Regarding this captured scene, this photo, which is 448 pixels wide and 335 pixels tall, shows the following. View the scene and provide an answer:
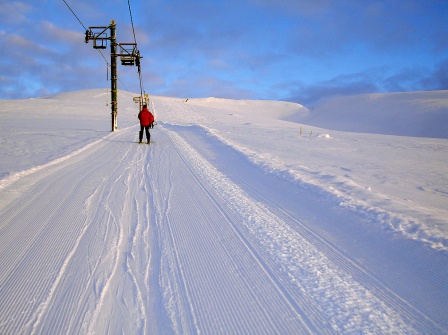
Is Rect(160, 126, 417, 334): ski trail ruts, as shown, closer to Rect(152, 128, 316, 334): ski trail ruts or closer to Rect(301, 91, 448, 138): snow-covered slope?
Rect(152, 128, 316, 334): ski trail ruts

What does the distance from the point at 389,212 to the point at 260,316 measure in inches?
133

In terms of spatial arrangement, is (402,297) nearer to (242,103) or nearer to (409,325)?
(409,325)

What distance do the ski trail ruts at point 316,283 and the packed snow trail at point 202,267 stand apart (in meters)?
0.01

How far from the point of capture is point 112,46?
62.6 ft

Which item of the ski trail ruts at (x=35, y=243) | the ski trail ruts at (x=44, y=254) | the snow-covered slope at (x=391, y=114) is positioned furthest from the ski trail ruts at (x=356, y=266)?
the snow-covered slope at (x=391, y=114)

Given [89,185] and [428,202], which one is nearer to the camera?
[428,202]

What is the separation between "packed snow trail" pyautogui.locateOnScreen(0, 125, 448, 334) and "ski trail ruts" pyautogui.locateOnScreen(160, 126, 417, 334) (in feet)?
0.04

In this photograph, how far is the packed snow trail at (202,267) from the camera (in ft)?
8.52

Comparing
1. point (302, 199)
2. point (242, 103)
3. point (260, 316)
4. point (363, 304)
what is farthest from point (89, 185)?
point (242, 103)

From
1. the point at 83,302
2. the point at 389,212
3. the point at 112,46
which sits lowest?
the point at 83,302

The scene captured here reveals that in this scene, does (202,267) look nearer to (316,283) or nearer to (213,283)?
(213,283)

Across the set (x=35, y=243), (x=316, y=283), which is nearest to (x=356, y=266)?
(x=316, y=283)

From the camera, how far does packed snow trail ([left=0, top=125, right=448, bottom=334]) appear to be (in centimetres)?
260

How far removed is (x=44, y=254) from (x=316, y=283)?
10.9 feet
